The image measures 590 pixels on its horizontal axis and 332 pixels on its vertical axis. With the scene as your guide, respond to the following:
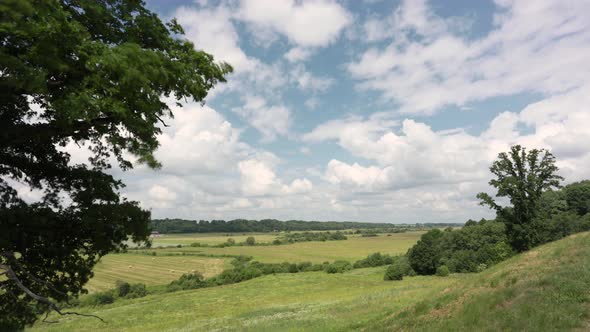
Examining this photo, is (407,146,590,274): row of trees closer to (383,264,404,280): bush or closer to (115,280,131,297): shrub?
(383,264,404,280): bush

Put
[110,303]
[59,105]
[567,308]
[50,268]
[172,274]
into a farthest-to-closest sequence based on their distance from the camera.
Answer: [172,274] < [110,303] < [567,308] < [50,268] < [59,105]

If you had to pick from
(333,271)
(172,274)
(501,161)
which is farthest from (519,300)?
(172,274)

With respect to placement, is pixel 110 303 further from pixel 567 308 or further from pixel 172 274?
pixel 567 308

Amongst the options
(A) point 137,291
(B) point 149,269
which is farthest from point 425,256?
(B) point 149,269

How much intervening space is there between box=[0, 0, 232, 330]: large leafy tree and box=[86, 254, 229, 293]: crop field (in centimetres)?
7683

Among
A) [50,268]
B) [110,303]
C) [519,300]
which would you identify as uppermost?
[50,268]

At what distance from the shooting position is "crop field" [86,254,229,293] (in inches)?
3465

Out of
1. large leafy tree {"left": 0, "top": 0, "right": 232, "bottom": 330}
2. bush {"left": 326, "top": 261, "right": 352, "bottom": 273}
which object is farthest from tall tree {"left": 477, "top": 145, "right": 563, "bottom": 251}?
bush {"left": 326, "top": 261, "right": 352, "bottom": 273}

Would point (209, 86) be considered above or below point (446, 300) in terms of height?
above

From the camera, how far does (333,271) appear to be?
322ft

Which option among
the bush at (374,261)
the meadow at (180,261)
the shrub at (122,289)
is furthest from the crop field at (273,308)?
the meadow at (180,261)

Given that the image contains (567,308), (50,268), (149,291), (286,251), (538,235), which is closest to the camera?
(50,268)

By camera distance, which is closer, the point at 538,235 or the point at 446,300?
the point at 446,300

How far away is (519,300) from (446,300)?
4725mm
